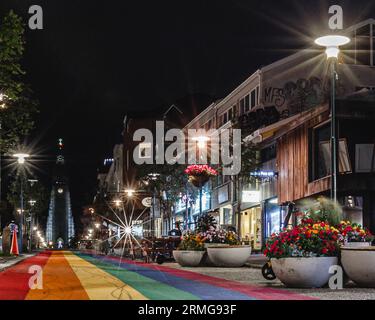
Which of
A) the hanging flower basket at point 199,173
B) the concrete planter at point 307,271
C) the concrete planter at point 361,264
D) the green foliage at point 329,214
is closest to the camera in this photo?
the concrete planter at point 361,264

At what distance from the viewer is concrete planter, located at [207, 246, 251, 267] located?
Result: 85.5 ft

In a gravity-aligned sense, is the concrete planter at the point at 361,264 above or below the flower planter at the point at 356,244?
below

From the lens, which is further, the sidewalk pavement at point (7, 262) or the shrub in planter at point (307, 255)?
the sidewalk pavement at point (7, 262)

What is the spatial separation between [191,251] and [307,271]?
13.1 meters

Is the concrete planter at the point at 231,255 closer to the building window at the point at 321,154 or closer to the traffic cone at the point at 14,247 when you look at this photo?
the building window at the point at 321,154

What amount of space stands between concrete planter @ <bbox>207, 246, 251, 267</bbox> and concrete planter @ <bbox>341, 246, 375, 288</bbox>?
36.4 feet

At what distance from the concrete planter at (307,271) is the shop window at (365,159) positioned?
17.8 m

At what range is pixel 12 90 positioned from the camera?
2380 centimetres

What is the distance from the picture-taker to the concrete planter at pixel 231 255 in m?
26.1

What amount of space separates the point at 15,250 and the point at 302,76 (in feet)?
70.7

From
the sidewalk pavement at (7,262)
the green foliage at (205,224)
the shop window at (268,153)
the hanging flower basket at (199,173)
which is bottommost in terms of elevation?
the sidewalk pavement at (7,262)

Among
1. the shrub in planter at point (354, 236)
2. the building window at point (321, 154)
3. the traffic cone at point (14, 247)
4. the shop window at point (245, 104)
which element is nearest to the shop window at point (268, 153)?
the shop window at point (245, 104)

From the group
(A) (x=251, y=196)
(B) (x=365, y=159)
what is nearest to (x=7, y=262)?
(B) (x=365, y=159)

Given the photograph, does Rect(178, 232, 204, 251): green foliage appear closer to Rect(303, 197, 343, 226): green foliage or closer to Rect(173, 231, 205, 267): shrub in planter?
Rect(173, 231, 205, 267): shrub in planter
